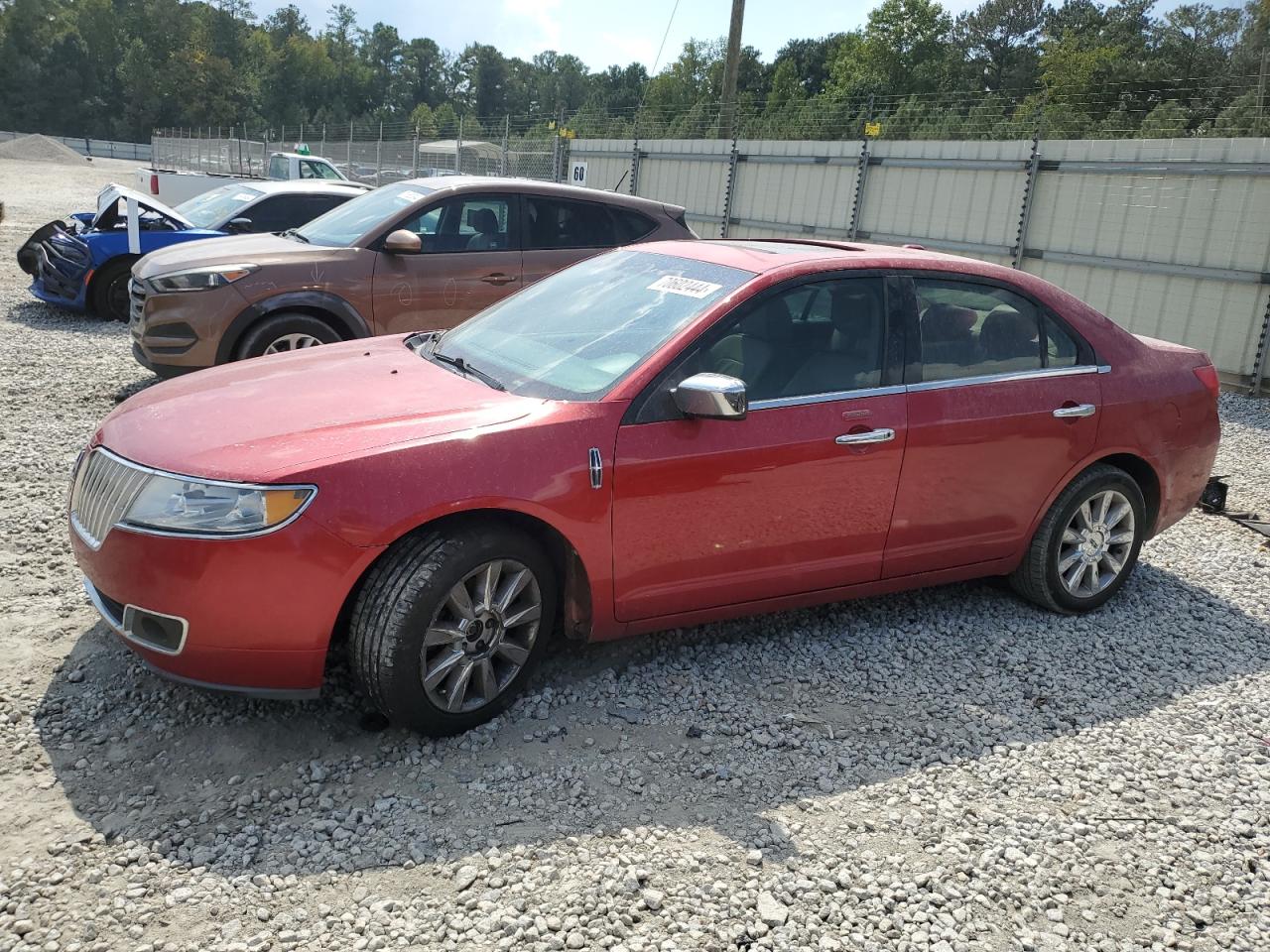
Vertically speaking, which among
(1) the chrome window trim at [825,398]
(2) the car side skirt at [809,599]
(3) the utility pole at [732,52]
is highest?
(3) the utility pole at [732,52]

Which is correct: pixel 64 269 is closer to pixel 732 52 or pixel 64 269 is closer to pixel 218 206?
pixel 218 206

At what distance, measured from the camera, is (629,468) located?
3656mm

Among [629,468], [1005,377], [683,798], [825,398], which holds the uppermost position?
[1005,377]

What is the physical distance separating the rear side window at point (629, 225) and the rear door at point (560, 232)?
0.14 feet

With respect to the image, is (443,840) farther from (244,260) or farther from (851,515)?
(244,260)

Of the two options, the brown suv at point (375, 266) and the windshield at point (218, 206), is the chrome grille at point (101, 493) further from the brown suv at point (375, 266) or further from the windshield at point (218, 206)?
the windshield at point (218, 206)

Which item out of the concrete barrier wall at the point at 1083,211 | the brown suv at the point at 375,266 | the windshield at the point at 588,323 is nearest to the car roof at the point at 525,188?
the brown suv at the point at 375,266

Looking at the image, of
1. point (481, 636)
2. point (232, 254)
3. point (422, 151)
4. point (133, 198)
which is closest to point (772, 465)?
point (481, 636)

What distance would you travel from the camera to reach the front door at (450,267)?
25.2 feet

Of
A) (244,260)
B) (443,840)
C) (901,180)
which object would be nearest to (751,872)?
(443,840)

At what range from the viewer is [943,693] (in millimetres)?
4152

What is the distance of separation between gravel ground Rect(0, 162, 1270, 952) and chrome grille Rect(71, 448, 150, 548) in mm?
617

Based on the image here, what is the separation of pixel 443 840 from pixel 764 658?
1715 millimetres

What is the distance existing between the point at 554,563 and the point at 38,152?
206ft
